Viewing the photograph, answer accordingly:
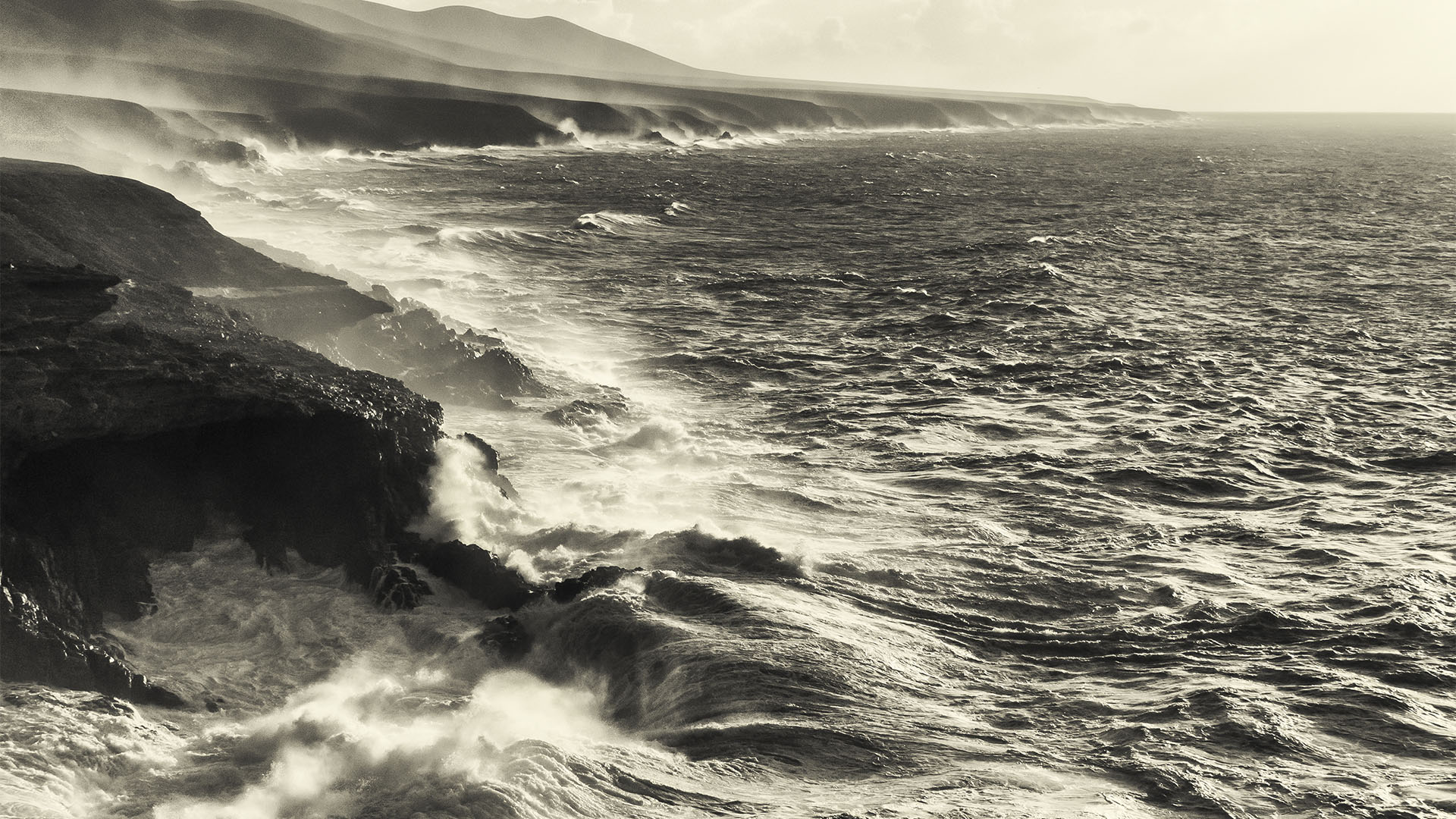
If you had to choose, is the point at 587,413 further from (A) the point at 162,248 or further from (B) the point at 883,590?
(B) the point at 883,590

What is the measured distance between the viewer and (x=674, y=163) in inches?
3376

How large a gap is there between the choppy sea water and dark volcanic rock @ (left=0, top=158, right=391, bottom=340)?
3.93m

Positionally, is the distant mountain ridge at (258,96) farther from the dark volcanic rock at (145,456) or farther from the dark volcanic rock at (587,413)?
the dark volcanic rock at (145,456)

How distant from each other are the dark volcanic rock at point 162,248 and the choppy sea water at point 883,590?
393cm

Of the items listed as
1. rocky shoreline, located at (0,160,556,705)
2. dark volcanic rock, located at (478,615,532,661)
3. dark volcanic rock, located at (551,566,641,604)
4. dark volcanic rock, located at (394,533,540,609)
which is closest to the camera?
rocky shoreline, located at (0,160,556,705)

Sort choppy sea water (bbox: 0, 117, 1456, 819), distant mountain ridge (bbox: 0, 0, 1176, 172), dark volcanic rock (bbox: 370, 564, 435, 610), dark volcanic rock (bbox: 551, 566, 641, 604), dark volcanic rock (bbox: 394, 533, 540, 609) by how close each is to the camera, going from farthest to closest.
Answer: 1. distant mountain ridge (bbox: 0, 0, 1176, 172)
2. dark volcanic rock (bbox: 394, 533, 540, 609)
3. dark volcanic rock (bbox: 551, 566, 641, 604)
4. dark volcanic rock (bbox: 370, 564, 435, 610)
5. choppy sea water (bbox: 0, 117, 1456, 819)

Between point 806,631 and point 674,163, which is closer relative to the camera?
point 806,631

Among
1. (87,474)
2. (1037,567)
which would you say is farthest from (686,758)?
(87,474)

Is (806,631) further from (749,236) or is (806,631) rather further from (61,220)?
(749,236)

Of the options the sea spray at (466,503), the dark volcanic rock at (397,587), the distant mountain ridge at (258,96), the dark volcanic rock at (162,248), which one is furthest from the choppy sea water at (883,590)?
the distant mountain ridge at (258,96)

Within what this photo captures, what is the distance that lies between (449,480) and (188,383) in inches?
141

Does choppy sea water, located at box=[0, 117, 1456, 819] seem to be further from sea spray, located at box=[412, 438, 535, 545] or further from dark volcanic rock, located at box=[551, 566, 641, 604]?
dark volcanic rock, located at box=[551, 566, 641, 604]

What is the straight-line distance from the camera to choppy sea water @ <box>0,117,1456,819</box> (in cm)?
981

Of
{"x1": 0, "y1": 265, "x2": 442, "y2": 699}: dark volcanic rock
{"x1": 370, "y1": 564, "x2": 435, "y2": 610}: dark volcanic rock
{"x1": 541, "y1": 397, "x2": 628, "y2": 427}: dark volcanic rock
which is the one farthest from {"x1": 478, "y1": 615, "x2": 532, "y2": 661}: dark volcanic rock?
{"x1": 541, "y1": 397, "x2": 628, "y2": 427}: dark volcanic rock
